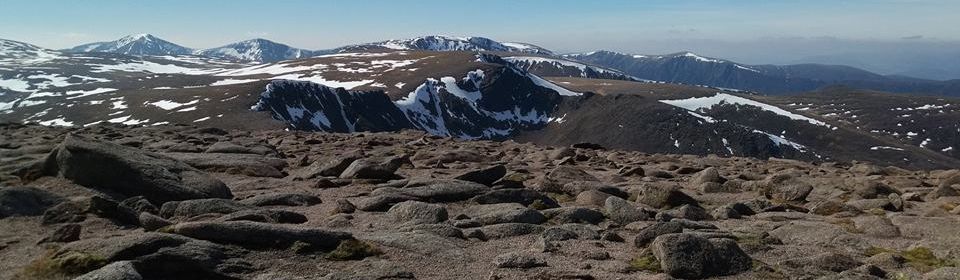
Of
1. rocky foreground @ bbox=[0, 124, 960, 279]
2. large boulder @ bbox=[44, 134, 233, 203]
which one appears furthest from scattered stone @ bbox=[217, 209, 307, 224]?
large boulder @ bbox=[44, 134, 233, 203]

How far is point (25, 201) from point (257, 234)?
7844 millimetres

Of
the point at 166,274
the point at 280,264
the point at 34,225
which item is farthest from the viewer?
the point at 34,225

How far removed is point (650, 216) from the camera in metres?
18.8

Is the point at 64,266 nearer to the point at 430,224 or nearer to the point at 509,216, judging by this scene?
the point at 430,224

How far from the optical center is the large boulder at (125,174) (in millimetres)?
18812

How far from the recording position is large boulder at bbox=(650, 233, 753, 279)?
12719mm

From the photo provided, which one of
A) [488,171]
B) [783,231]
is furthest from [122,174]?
[783,231]

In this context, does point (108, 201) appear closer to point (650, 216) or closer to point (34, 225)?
point (34, 225)

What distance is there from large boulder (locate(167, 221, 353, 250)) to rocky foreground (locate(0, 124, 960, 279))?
36 mm

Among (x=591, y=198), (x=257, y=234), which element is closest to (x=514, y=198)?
(x=591, y=198)

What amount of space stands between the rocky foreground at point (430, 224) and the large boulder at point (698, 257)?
0.10ft

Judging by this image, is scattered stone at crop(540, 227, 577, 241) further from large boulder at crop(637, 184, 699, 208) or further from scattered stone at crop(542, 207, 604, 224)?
large boulder at crop(637, 184, 699, 208)

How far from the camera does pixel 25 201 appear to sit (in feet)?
53.8

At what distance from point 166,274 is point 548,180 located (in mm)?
15917
